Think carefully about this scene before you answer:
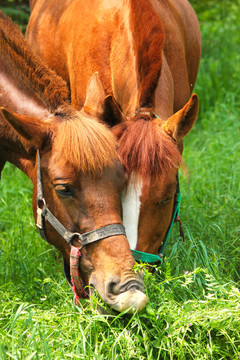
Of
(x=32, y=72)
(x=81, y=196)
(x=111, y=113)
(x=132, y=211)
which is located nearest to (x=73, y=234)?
(x=81, y=196)

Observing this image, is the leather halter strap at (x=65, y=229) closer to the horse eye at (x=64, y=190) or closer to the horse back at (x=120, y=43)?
the horse eye at (x=64, y=190)

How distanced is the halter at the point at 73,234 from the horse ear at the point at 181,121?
0.79 m

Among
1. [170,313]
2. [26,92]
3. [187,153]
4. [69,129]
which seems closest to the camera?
[170,313]

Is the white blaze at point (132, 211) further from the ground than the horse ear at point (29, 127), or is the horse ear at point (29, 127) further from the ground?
the horse ear at point (29, 127)

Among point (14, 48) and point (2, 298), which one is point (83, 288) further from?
point (14, 48)

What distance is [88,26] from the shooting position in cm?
419

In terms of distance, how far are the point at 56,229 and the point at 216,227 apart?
6.03 ft

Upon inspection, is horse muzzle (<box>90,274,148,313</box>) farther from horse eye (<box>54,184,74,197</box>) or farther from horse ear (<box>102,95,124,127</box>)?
horse ear (<box>102,95,124,127</box>)

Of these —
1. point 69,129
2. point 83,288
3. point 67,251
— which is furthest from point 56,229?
point 69,129

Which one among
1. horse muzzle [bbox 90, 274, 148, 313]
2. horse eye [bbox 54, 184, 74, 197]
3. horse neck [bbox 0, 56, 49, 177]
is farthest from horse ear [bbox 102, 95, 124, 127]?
horse muzzle [bbox 90, 274, 148, 313]

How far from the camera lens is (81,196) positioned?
2.97 meters

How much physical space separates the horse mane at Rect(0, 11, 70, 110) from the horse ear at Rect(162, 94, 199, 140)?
714mm

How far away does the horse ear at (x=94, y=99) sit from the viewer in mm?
3459

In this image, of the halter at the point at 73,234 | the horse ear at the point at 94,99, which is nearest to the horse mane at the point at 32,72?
the horse ear at the point at 94,99
